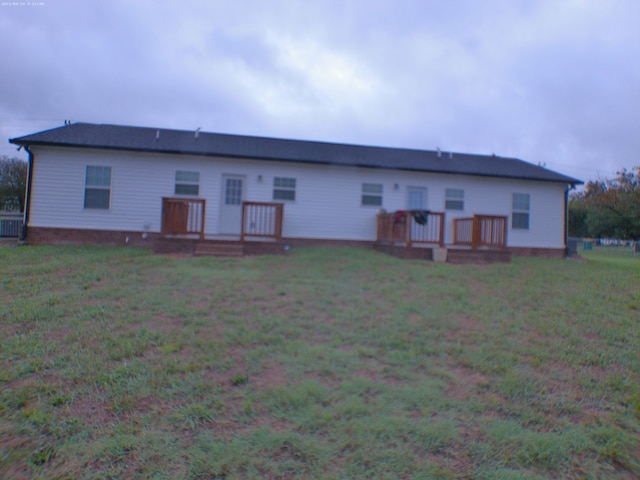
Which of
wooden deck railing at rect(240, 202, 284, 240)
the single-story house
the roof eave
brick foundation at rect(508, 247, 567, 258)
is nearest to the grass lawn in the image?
wooden deck railing at rect(240, 202, 284, 240)

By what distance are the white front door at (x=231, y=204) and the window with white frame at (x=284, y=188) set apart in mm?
988

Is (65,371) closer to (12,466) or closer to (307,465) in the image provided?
(12,466)

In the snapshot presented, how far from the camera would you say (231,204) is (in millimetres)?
11891

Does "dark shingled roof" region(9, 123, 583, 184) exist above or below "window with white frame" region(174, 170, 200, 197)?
above

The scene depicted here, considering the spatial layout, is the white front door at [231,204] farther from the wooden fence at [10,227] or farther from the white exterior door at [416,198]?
the wooden fence at [10,227]

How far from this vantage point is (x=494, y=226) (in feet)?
34.6

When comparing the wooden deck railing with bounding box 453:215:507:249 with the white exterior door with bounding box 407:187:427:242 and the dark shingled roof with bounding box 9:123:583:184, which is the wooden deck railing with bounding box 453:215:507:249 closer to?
the white exterior door with bounding box 407:187:427:242

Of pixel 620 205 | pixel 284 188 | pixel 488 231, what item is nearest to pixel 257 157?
pixel 284 188

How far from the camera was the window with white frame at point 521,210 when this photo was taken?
13.3 metres

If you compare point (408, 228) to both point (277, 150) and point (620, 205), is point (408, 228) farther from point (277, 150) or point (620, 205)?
point (620, 205)

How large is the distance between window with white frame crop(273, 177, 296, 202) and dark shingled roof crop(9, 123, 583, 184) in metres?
0.61

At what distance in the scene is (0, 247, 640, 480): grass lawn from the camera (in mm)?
2625

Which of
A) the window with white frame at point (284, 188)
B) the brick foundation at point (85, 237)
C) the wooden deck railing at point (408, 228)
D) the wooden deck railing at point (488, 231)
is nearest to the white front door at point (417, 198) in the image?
the wooden deck railing at point (408, 228)

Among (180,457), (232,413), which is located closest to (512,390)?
(232,413)
